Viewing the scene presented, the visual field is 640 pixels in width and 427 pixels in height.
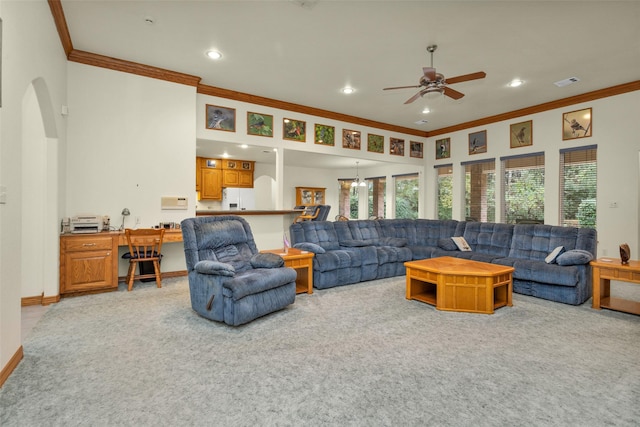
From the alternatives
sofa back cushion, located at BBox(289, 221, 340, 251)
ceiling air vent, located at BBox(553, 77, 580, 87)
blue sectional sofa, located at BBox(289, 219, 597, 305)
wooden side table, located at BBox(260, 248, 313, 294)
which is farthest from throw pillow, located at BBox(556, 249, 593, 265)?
wooden side table, located at BBox(260, 248, 313, 294)

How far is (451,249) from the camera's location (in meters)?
5.44

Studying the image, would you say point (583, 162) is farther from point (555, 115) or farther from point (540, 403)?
point (540, 403)

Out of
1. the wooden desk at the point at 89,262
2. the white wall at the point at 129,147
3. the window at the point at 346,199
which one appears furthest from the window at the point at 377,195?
the wooden desk at the point at 89,262

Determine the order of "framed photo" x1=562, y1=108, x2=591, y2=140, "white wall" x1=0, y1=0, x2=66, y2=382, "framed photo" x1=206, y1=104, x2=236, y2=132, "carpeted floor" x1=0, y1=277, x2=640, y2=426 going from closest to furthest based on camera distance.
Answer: "carpeted floor" x1=0, y1=277, x2=640, y2=426, "white wall" x1=0, y1=0, x2=66, y2=382, "framed photo" x1=206, y1=104, x2=236, y2=132, "framed photo" x1=562, y1=108, x2=591, y2=140

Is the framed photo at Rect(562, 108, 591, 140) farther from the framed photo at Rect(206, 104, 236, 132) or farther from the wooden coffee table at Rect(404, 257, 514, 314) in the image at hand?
the framed photo at Rect(206, 104, 236, 132)

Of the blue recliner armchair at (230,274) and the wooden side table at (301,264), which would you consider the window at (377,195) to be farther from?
the blue recliner armchair at (230,274)

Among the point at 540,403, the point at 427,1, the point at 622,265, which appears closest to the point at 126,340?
the point at 540,403

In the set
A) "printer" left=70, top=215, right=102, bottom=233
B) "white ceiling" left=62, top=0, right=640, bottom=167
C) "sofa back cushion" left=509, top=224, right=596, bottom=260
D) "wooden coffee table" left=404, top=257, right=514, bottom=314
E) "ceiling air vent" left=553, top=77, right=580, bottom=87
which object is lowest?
"wooden coffee table" left=404, top=257, right=514, bottom=314

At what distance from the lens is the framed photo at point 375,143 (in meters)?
7.58

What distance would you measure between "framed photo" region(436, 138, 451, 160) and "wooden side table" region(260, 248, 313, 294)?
545 cm

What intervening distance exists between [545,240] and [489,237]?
0.79 m

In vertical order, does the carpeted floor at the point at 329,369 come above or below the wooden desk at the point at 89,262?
below

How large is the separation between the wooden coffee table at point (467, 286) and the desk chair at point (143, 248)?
3.42 meters

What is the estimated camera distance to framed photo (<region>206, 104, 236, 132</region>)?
5469 millimetres
